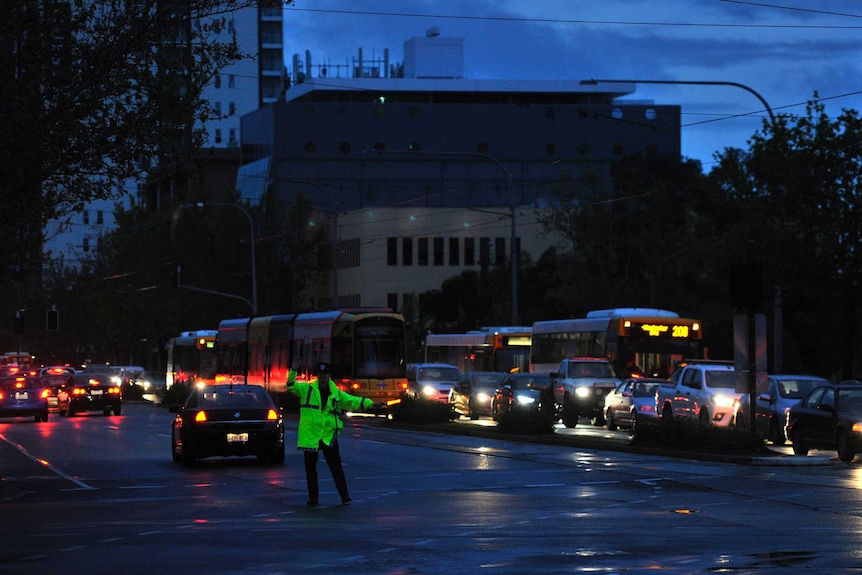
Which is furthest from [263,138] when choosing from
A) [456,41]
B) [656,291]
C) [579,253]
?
[656,291]

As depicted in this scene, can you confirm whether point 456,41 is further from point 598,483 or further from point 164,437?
point 598,483

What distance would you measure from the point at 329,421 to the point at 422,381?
111 ft

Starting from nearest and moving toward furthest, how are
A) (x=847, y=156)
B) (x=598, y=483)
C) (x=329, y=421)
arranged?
(x=329, y=421), (x=598, y=483), (x=847, y=156)

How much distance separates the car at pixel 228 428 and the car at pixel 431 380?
24.9m

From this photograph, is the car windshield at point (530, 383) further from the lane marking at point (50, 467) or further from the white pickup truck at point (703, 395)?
the lane marking at point (50, 467)

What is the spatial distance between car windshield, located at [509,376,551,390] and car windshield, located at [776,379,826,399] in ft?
36.5

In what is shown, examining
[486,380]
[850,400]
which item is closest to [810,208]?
[486,380]

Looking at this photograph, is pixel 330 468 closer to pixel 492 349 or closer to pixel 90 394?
pixel 90 394

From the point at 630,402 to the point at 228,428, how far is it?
1587 centimetres

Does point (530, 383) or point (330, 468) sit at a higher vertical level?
point (530, 383)

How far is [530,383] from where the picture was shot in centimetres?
4466

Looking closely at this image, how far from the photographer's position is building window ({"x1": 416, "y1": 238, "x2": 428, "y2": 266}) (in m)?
108

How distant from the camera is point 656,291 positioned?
77.7 metres

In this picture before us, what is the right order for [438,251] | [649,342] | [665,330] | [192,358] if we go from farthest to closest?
[438,251] → [192,358] → [649,342] → [665,330]
